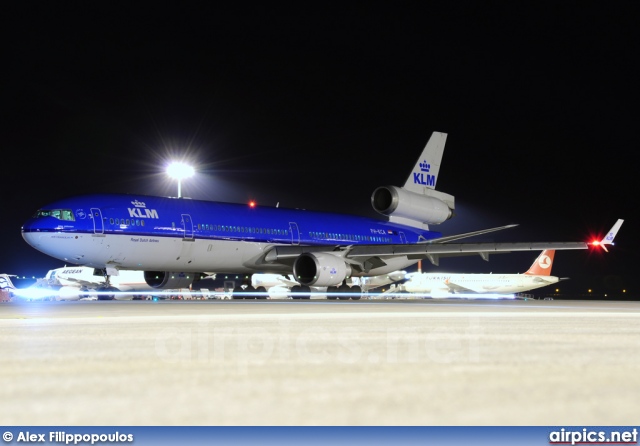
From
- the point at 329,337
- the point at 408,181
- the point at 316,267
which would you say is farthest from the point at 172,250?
the point at 329,337

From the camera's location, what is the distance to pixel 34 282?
6062 cm

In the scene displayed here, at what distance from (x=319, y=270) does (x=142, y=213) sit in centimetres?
648

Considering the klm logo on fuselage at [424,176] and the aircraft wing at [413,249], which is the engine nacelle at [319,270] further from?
the klm logo on fuselage at [424,176]

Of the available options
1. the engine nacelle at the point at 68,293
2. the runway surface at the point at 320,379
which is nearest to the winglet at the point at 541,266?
the engine nacelle at the point at 68,293

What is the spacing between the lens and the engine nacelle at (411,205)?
109ft

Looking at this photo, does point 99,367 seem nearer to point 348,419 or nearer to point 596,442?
point 348,419

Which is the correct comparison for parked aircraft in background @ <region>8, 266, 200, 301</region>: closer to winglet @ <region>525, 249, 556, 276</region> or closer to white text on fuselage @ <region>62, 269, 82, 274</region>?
white text on fuselage @ <region>62, 269, 82, 274</region>

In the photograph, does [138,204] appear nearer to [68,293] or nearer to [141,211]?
[141,211]

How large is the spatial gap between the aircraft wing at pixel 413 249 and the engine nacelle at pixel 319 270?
115cm

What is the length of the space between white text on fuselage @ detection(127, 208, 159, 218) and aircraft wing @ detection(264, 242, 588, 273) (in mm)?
5351

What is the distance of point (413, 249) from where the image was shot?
29531 millimetres

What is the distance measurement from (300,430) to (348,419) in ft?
0.93

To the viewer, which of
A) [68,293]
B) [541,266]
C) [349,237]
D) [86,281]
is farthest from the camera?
[541,266]

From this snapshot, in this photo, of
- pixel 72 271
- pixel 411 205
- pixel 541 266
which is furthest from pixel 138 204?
pixel 541 266
